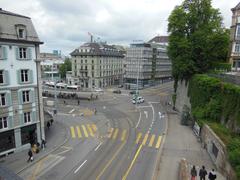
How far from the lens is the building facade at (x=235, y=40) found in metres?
38.6

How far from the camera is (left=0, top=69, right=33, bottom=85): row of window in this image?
856 inches

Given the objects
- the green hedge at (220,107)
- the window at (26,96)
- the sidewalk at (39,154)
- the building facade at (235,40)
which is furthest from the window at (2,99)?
the building facade at (235,40)

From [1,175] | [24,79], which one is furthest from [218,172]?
[24,79]

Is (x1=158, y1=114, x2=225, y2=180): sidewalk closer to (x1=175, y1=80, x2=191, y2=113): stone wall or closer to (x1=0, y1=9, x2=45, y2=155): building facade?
(x1=175, y1=80, x2=191, y2=113): stone wall

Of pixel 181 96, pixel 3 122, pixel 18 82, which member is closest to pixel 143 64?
pixel 181 96

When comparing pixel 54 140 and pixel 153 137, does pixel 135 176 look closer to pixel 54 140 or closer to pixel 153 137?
pixel 153 137

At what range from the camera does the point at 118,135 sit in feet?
98.9

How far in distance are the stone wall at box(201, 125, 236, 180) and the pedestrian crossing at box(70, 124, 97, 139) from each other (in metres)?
16.8

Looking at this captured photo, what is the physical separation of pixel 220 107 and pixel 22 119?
26.2 metres

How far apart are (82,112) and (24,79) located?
22.1 metres

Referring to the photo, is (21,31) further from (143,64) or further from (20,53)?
(143,64)

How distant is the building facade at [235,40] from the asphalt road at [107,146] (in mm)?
19180

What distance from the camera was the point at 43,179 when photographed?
18562 mm

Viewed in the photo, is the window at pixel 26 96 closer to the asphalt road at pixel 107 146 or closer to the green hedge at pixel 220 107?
the asphalt road at pixel 107 146
